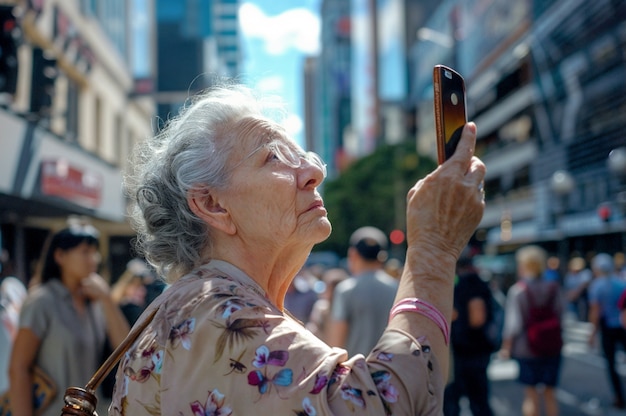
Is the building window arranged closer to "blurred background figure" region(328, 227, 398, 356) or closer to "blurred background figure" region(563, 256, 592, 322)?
"blurred background figure" region(563, 256, 592, 322)

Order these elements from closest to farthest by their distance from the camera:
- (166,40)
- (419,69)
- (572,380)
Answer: (572,380) < (166,40) < (419,69)

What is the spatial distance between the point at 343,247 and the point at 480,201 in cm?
6255

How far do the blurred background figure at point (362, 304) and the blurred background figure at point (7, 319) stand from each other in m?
2.35

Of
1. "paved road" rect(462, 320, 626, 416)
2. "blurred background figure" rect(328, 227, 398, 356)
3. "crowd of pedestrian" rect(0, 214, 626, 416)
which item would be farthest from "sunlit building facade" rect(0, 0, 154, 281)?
"paved road" rect(462, 320, 626, 416)

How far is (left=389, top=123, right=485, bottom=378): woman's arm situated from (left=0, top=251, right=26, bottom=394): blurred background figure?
2.92m

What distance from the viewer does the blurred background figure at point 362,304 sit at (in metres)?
6.05

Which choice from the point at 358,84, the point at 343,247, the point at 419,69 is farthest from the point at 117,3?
the point at 358,84

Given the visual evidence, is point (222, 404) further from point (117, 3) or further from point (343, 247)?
point (343, 247)

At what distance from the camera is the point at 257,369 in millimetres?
1399

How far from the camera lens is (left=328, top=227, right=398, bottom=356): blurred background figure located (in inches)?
238

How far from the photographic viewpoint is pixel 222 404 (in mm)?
1401

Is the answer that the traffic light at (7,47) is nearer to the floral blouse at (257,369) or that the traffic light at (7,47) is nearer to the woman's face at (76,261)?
the woman's face at (76,261)

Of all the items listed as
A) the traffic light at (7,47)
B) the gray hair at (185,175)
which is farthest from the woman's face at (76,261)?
the traffic light at (7,47)

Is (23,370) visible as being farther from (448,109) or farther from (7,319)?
(448,109)
